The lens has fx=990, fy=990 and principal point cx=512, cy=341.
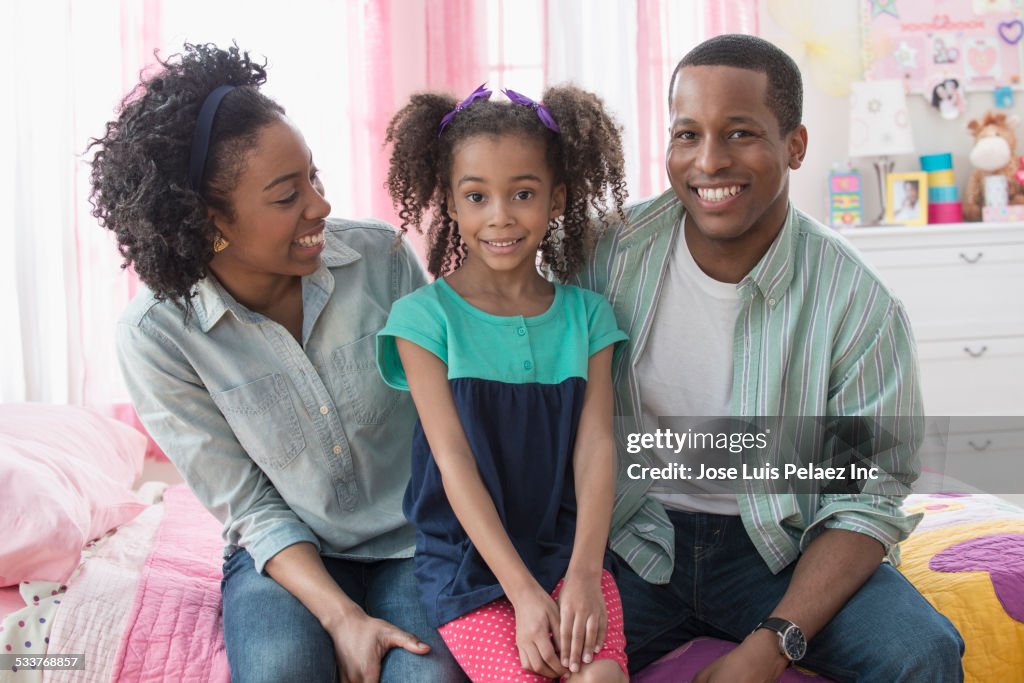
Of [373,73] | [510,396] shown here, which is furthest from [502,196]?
[373,73]

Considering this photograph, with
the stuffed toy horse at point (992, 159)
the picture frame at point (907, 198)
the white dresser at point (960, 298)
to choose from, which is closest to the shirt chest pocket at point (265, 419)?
the white dresser at point (960, 298)

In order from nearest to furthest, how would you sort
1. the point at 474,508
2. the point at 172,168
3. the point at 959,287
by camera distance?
1. the point at 474,508
2. the point at 172,168
3. the point at 959,287

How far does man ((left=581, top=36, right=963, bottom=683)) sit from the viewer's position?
1603mm

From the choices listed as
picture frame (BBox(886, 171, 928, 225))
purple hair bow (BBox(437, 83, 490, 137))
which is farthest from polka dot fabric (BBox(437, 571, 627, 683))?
picture frame (BBox(886, 171, 928, 225))

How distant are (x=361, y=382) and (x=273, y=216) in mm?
313

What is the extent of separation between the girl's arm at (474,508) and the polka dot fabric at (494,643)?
0.07 ft

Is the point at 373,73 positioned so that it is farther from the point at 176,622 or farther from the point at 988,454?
the point at 988,454

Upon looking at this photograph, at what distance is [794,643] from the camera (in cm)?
145

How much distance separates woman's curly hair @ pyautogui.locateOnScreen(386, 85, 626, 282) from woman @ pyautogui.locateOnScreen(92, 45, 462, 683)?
0.51 ft

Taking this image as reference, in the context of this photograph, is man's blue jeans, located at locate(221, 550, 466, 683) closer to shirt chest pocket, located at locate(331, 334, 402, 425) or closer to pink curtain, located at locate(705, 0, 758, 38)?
shirt chest pocket, located at locate(331, 334, 402, 425)

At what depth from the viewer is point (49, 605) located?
1.61 m

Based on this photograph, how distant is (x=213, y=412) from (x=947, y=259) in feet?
9.87

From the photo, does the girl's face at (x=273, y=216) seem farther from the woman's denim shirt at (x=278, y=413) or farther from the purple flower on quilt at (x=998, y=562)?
the purple flower on quilt at (x=998, y=562)

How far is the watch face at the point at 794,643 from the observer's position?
144 centimetres
